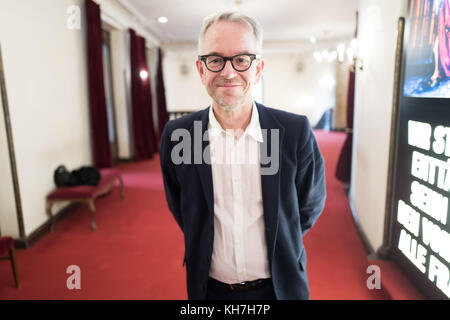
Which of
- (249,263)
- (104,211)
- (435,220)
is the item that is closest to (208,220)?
(249,263)

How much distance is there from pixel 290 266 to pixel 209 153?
509mm

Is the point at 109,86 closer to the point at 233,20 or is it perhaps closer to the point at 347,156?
the point at 347,156

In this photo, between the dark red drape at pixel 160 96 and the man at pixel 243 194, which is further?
the dark red drape at pixel 160 96

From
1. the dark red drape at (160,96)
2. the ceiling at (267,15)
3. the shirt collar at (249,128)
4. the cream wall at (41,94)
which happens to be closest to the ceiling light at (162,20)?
the ceiling at (267,15)

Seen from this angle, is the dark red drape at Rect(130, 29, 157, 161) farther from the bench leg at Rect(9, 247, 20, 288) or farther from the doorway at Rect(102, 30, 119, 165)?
the bench leg at Rect(9, 247, 20, 288)

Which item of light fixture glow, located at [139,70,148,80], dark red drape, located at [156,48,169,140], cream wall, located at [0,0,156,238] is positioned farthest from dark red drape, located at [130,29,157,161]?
cream wall, located at [0,0,156,238]

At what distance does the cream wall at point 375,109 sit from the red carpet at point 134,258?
0.38m

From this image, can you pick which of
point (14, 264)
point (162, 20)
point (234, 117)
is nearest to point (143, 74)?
point (162, 20)

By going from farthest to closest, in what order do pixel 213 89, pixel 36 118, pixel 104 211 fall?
pixel 104 211 → pixel 36 118 → pixel 213 89

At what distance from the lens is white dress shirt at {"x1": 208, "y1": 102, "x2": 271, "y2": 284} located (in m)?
1.15

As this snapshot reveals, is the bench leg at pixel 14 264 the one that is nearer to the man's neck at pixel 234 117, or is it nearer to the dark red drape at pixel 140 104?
the man's neck at pixel 234 117

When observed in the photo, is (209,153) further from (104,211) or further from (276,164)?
(104,211)

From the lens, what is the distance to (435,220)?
1.79 meters

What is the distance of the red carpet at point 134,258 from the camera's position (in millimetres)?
2508
